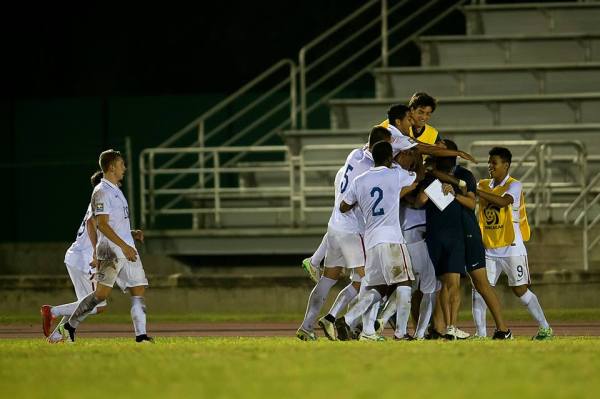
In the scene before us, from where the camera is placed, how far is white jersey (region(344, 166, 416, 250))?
49.2 feet

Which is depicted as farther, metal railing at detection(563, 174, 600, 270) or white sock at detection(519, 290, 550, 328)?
metal railing at detection(563, 174, 600, 270)

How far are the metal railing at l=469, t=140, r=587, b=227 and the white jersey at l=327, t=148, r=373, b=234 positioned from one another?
7.00 metres

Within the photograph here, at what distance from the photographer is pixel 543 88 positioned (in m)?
25.6

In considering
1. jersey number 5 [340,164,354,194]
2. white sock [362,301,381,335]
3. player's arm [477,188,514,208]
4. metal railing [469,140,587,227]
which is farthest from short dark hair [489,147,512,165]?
metal railing [469,140,587,227]

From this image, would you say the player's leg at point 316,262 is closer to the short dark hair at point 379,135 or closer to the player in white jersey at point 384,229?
the player in white jersey at point 384,229

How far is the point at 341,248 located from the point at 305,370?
12.9ft

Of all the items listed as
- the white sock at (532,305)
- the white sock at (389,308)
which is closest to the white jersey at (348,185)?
the white sock at (389,308)

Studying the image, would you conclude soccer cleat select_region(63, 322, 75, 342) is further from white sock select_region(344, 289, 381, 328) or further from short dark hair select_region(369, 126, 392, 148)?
short dark hair select_region(369, 126, 392, 148)

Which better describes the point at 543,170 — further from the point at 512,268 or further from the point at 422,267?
the point at 422,267

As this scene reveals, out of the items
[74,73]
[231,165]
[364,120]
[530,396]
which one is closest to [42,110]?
[74,73]

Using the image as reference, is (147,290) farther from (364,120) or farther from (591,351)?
(591,351)

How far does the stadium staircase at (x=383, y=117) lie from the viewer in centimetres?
2359

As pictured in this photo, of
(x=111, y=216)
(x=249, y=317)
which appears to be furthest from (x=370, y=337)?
(x=249, y=317)

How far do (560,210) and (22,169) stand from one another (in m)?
9.09
